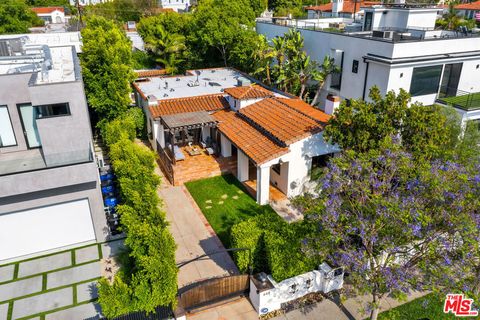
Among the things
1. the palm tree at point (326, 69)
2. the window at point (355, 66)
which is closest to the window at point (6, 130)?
the palm tree at point (326, 69)

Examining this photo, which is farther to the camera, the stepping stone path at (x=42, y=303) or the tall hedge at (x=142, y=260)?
the stepping stone path at (x=42, y=303)

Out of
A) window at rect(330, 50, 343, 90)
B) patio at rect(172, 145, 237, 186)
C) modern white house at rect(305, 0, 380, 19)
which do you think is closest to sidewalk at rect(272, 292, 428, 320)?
patio at rect(172, 145, 237, 186)

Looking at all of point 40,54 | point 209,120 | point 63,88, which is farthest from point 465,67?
point 40,54

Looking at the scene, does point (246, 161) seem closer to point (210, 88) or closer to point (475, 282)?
point (210, 88)

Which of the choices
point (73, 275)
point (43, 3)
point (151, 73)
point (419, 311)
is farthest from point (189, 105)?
point (43, 3)

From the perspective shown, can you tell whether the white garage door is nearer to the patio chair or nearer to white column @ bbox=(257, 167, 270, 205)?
the patio chair

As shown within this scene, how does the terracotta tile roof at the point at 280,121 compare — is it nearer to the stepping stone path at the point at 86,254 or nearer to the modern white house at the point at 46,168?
the modern white house at the point at 46,168
